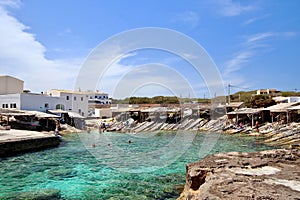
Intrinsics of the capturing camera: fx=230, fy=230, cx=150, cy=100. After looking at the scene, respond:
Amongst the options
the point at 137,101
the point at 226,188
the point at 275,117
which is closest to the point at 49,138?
the point at 226,188

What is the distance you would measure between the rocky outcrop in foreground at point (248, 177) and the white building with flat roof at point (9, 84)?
129 feet

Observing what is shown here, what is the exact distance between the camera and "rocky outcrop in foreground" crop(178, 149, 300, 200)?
358 cm

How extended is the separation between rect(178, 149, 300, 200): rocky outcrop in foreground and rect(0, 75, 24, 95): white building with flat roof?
39392 millimetres

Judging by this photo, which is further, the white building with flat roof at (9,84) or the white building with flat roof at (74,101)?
the white building with flat roof at (74,101)

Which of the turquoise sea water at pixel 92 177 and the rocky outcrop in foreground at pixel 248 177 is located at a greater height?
the rocky outcrop in foreground at pixel 248 177

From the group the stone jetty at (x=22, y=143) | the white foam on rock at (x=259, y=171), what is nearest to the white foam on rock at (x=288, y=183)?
the white foam on rock at (x=259, y=171)

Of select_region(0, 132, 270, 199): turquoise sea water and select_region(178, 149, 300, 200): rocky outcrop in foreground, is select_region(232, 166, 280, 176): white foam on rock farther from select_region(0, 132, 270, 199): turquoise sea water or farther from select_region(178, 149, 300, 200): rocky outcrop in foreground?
select_region(0, 132, 270, 199): turquoise sea water

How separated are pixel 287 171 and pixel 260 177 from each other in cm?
76

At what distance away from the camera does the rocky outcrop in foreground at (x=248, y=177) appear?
11.7ft

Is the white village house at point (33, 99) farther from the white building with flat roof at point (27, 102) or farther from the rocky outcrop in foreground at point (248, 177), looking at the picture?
the rocky outcrop in foreground at point (248, 177)

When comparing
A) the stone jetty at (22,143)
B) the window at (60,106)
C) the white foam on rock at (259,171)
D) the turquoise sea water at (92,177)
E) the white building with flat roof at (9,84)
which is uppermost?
the white building with flat roof at (9,84)

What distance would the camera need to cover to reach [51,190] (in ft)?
28.7

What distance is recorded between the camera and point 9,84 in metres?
37.3

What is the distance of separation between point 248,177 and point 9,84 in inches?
1626
